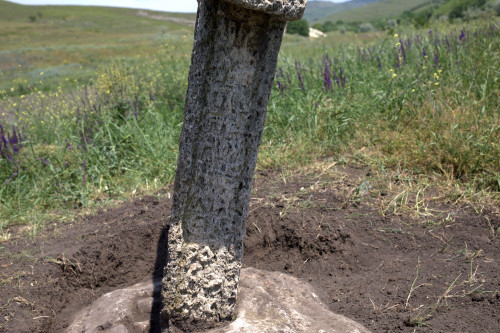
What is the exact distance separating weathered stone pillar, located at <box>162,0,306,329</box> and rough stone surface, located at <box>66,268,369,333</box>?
5.5 inches

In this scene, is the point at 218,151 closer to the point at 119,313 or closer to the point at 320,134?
the point at 119,313

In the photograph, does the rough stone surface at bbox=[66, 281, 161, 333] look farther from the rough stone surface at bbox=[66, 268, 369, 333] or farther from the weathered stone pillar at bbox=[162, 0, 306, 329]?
the weathered stone pillar at bbox=[162, 0, 306, 329]

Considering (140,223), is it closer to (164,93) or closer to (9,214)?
(9,214)

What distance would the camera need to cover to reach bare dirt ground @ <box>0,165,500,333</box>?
7.09 ft

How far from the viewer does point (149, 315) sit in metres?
2.19

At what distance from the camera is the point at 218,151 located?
68.9 inches

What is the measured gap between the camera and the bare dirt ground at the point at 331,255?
7.09ft

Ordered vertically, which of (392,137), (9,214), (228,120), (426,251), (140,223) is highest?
(228,120)

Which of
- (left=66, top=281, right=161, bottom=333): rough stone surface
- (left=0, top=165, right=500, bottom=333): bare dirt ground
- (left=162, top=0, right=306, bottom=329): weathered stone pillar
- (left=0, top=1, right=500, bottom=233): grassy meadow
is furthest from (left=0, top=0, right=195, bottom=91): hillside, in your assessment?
(left=162, top=0, right=306, bottom=329): weathered stone pillar

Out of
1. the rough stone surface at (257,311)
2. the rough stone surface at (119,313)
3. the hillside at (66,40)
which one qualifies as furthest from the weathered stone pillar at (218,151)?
the hillside at (66,40)

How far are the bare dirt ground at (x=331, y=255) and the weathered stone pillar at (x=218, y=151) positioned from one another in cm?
76

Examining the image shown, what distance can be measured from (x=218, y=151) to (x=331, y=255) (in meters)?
1.29

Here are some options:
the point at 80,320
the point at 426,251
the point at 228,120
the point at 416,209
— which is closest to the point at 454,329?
the point at 426,251

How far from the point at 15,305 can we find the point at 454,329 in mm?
2228
